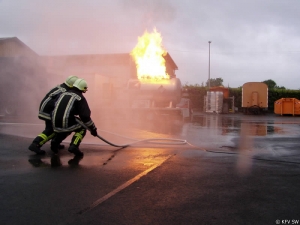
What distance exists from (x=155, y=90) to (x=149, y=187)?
952 cm

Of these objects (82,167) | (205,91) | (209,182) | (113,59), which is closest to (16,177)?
(82,167)

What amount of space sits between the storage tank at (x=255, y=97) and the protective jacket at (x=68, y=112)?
2228 centimetres

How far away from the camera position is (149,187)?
145 inches

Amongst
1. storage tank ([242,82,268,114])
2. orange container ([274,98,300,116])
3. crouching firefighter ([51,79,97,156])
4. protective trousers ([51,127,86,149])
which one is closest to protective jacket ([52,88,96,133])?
crouching firefighter ([51,79,97,156])

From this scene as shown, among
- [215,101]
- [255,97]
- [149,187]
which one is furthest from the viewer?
[215,101]

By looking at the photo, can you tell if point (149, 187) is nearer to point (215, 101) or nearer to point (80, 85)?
point (80, 85)

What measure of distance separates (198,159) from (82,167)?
2.03 m

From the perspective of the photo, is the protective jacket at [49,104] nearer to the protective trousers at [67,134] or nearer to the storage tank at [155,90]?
the protective trousers at [67,134]

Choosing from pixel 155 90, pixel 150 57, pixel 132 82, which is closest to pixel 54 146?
pixel 155 90

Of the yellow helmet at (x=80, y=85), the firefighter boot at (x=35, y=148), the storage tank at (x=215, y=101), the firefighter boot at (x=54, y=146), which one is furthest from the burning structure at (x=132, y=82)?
the storage tank at (x=215, y=101)

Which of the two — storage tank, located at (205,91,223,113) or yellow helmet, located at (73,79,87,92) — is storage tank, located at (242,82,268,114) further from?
yellow helmet, located at (73,79,87,92)

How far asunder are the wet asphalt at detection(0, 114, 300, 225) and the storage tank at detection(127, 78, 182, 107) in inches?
280

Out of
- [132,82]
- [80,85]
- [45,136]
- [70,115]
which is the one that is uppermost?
[132,82]

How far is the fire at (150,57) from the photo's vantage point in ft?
43.2
